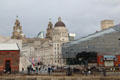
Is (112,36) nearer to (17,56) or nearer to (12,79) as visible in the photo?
(17,56)

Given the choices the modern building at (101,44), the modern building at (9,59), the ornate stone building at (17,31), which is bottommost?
the modern building at (9,59)

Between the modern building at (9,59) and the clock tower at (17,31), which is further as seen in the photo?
the clock tower at (17,31)

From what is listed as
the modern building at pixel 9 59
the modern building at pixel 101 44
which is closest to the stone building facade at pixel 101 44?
the modern building at pixel 101 44

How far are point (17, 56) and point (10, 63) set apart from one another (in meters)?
1.94

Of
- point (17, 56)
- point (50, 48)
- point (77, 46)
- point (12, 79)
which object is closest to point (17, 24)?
point (50, 48)

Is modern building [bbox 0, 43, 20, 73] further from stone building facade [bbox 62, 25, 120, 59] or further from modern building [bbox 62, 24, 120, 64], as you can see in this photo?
stone building facade [bbox 62, 25, 120, 59]

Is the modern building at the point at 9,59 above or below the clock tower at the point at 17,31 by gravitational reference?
below

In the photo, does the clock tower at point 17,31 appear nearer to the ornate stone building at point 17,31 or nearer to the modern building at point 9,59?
the ornate stone building at point 17,31

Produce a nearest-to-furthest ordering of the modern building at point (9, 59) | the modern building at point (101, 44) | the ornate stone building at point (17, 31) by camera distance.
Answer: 1. the modern building at point (9, 59)
2. the modern building at point (101, 44)
3. the ornate stone building at point (17, 31)

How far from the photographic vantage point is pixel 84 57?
59250 mm

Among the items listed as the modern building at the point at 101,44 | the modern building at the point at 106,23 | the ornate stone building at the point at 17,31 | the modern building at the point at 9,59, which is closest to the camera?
the modern building at the point at 9,59

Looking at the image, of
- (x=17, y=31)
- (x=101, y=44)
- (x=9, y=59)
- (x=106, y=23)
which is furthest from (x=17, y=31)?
(x=9, y=59)

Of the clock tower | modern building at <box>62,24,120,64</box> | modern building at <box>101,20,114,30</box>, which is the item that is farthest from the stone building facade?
the clock tower

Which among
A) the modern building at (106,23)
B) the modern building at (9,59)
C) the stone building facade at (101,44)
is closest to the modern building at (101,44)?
the stone building facade at (101,44)
